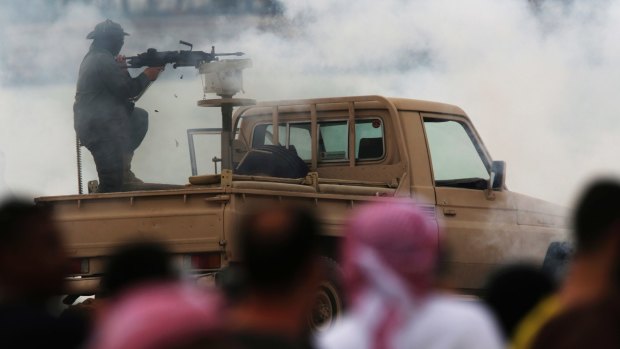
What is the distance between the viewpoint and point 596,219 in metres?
4.49

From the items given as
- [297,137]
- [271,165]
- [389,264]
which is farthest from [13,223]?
[297,137]

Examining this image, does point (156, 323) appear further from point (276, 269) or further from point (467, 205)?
point (467, 205)

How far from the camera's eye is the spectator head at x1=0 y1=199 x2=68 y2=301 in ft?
15.5

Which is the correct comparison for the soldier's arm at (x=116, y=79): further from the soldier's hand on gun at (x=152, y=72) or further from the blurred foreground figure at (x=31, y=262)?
the blurred foreground figure at (x=31, y=262)

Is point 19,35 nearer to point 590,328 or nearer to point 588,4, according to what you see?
point 588,4

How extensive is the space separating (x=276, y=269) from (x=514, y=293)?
4.67 feet

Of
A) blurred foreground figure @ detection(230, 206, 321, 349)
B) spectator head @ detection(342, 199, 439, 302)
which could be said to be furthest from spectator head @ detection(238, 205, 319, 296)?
spectator head @ detection(342, 199, 439, 302)

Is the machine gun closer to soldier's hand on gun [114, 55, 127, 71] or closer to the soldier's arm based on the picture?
soldier's hand on gun [114, 55, 127, 71]

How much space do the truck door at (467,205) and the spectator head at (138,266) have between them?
843cm

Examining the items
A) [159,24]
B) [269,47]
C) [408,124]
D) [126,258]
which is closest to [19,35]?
[159,24]

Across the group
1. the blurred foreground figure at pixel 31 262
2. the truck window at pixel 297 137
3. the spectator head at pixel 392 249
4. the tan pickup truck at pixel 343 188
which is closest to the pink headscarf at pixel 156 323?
the spectator head at pixel 392 249

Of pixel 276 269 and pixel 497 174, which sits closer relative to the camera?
pixel 276 269

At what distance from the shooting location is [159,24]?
17.8 metres

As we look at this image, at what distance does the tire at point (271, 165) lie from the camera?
13.2 metres
